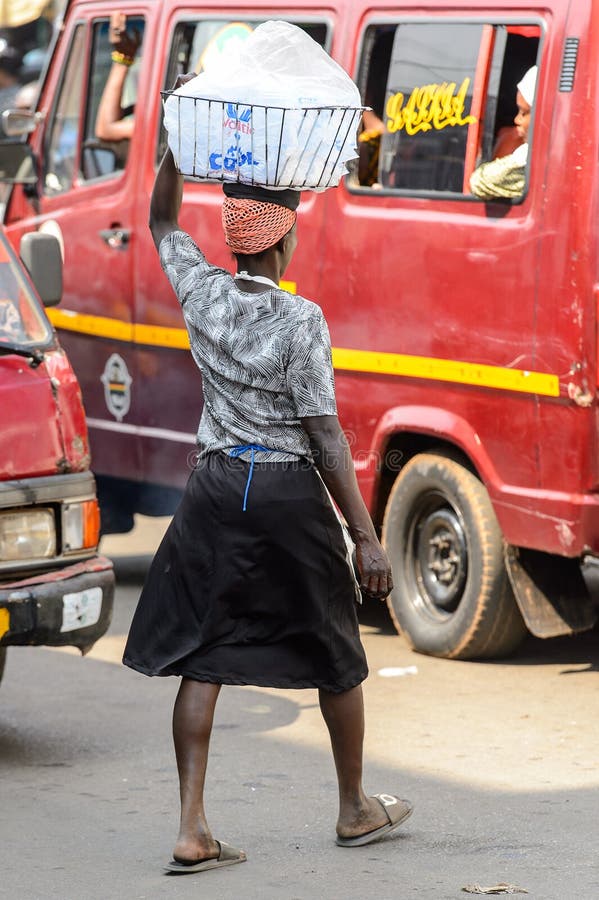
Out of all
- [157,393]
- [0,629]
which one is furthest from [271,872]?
[157,393]

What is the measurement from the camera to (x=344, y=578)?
13.4ft

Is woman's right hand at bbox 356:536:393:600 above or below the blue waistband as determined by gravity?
below

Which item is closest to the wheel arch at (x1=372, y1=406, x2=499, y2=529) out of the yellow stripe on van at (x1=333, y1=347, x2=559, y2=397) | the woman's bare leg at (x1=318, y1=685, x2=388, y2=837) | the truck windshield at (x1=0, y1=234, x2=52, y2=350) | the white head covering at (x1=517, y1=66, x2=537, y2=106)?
the yellow stripe on van at (x1=333, y1=347, x2=559, y2=397)

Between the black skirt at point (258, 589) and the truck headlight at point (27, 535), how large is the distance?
1.00 meters

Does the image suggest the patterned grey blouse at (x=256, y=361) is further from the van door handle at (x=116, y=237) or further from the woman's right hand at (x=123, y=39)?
the woman's right hand at (x=123, y=39)

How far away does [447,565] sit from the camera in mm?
6543

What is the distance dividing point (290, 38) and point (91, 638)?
6.74 ft

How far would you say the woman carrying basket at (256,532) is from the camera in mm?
3973

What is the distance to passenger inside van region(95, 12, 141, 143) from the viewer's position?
7637 millimetres

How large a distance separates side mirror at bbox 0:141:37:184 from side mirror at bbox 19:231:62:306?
187cm

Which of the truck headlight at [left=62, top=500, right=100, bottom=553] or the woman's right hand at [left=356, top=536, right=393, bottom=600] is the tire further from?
the woman's right hand at [left=356, top=536, right=393, bottom=600]

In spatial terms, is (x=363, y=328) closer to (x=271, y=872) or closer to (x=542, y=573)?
(x=542, y=573)

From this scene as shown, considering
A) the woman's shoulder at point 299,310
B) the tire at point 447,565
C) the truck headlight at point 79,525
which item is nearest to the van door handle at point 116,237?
the tire at point 447,565

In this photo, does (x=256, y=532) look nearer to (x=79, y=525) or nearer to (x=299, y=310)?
(x=299, y=310)
